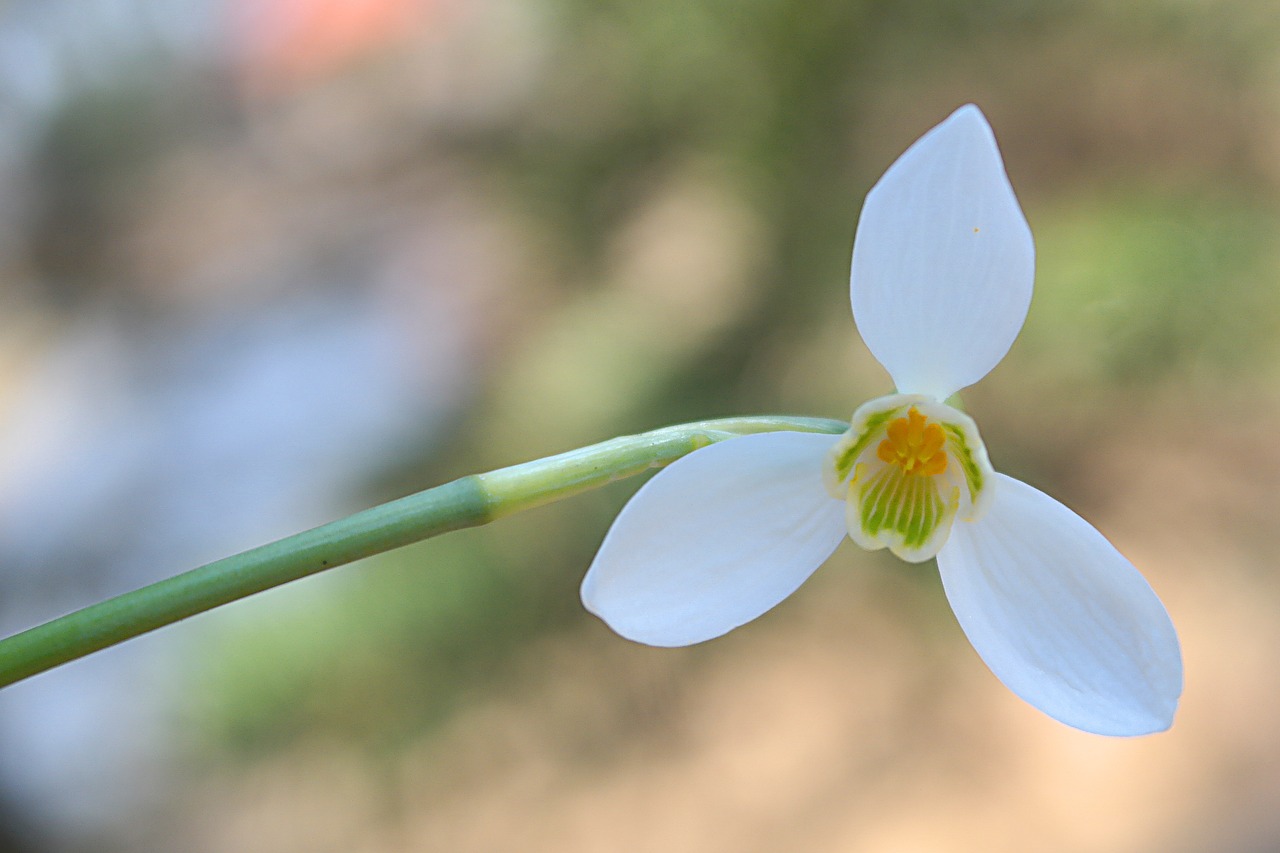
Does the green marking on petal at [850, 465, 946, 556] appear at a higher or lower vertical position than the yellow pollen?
lower

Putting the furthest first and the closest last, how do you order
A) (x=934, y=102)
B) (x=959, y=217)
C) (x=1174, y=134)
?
1. (x=934, y=102)
2. (x=1174, y=134)
3. (x=959, y=217)

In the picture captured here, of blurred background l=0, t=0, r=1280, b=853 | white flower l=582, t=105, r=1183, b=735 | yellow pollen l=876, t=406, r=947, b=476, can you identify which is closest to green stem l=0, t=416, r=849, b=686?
white flower l=582, t=105, r=1183, b=735

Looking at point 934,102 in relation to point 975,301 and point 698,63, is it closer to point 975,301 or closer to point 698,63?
point 698,63

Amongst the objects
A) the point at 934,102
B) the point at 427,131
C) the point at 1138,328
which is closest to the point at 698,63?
the point at 934,102

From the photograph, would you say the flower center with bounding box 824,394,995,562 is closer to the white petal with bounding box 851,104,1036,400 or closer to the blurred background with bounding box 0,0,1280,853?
the white petal with bounding box 851,104,1036,400

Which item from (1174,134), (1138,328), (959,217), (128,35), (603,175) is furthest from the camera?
(128,35)

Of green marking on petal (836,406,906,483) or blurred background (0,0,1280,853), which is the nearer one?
green marking on petal (836,406,906,483)

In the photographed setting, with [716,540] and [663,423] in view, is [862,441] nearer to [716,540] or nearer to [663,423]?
[716,540]
